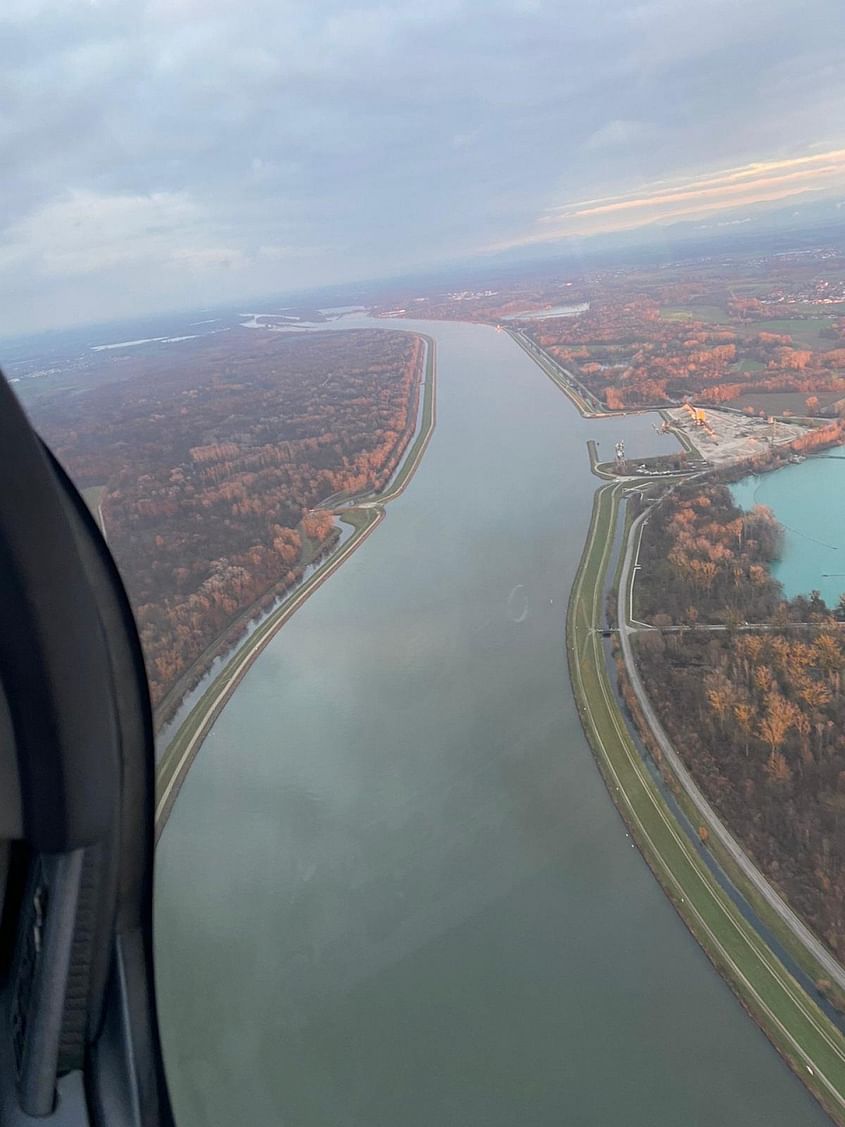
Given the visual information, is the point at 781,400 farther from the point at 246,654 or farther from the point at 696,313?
the point at 246,654

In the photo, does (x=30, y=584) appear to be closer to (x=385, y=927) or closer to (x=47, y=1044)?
(x=47, y=1044)

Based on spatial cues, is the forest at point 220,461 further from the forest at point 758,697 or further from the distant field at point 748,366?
the distant field at point 748,366

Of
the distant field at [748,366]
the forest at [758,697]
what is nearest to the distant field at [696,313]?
the distant field at [748,366]

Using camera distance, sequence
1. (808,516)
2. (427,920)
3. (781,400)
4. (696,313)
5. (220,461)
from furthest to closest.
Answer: (696,313)
(781,400)
(220,461)
(808,516)
(427,920)

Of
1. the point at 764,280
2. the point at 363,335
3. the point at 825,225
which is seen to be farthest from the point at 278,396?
the point at 825,225

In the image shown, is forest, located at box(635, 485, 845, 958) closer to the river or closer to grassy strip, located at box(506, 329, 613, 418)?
the river

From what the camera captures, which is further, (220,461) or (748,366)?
(748,366)

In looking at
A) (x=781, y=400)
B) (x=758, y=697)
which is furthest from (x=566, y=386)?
(x=758, y=697)

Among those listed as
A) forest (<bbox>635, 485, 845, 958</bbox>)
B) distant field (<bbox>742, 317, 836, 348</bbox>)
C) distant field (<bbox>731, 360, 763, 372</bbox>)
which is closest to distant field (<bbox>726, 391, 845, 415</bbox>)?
distant field (<bbox>731, 360, 763, 372</bbox>)

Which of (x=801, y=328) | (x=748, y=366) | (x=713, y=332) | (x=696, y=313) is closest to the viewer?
(x=748, y=366)
